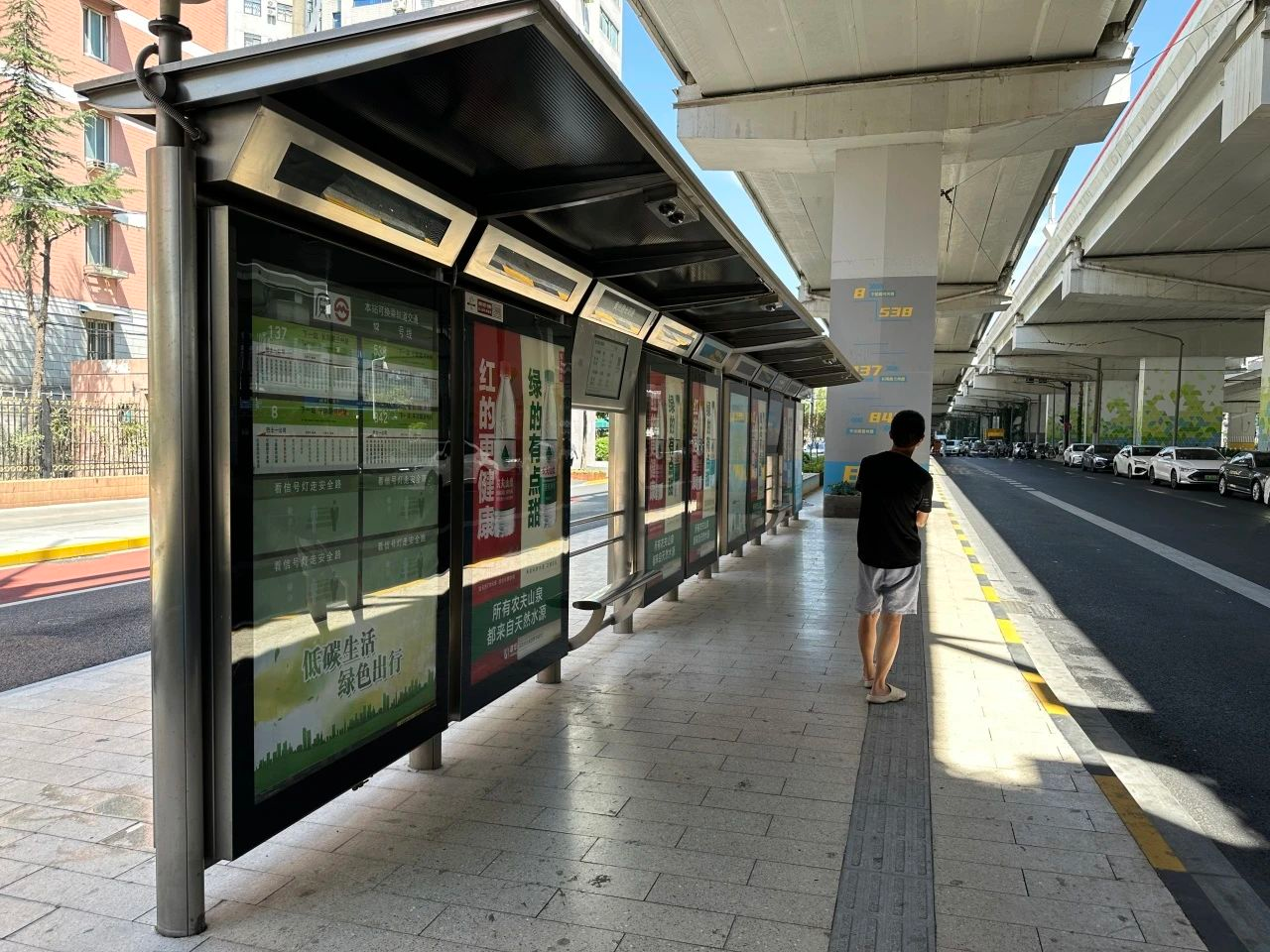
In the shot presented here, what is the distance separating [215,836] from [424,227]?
90.5 inches

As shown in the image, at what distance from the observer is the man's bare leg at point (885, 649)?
5.19 meters

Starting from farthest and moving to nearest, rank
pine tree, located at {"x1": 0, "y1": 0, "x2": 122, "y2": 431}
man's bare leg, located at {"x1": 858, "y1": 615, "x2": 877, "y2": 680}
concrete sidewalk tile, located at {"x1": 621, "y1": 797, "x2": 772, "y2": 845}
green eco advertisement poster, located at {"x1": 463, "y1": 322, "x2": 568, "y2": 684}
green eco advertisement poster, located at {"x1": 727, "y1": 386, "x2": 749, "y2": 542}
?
1. pine tree, located at {"x1": 0, "y1": 0, "x2": 122, "y2": 431}
2. green eco advertisement poster, located at {"x1": 727, "y1": 386, "x2": 749, "y2": 542}
3. man's bare leg, located at {"x1": 858, "y1": 615, "x2": 877, "y2": 680}
4. green eco advertisement poster, located at {"x1": 463, "y1": 322, "x2": 568, "y2": 684}
5. concrete sidewalk tile, located at {"x1": 621, "y1": 797, "x2": 772, "y2": 845}

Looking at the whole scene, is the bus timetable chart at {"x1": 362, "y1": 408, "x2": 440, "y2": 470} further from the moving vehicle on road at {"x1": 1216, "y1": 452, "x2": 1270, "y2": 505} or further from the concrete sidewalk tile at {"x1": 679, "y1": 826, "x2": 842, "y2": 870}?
the moving vehicle on road at {"x1": 1216, "y1": 452, "x2": 1270, "y2": 505}

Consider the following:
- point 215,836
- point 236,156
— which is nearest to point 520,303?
point 236,156

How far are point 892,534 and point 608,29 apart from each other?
63.3 metres

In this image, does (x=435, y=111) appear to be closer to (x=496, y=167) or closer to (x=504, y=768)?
(x=496, y=167)

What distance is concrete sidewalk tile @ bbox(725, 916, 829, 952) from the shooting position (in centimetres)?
275

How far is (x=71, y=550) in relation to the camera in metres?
11.5

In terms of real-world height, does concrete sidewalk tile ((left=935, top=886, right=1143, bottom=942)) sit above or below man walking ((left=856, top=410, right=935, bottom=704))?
below

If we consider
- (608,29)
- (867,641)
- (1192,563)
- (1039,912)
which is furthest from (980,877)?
(608,29)

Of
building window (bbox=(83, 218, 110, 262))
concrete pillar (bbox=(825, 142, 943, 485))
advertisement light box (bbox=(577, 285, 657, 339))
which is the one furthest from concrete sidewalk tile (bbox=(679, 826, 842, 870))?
building window (bbox=(83, 218, 110, 262))

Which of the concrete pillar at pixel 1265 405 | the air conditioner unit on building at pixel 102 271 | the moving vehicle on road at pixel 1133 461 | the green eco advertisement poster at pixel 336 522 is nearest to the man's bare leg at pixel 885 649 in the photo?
the green eco advertisement poster at pixel 336 522

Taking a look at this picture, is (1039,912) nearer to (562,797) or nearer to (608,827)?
(608,827)

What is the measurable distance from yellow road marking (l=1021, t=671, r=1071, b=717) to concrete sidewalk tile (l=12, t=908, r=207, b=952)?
4656mm
